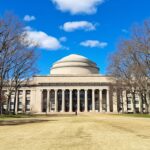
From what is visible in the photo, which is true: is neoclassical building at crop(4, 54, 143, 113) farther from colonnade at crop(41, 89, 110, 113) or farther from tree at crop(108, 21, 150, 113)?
tree at crop(108, 21, 150, 113)

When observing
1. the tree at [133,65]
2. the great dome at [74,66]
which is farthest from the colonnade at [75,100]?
the tree at [133,65]

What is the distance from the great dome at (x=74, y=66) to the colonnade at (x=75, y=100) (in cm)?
1271

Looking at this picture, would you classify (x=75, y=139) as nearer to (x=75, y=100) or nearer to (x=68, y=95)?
(x=68, y=95)

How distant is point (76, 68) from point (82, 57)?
10173mm

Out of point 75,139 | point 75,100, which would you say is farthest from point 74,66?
point 75,139

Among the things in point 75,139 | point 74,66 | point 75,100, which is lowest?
point 75,139

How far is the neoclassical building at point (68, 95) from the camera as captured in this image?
405 ft

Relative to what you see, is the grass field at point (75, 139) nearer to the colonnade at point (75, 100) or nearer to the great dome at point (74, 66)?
the colonnade at point (75, 100)

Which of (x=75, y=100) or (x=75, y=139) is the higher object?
(x=75, y=100)

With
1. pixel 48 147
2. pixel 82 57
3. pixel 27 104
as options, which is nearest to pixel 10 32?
pixel 48 147

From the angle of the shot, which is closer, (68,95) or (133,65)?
(133,65)

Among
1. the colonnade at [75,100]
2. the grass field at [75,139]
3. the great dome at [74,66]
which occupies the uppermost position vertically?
the great dome at [74,66]

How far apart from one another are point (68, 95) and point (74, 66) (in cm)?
1658

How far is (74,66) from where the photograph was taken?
138m
